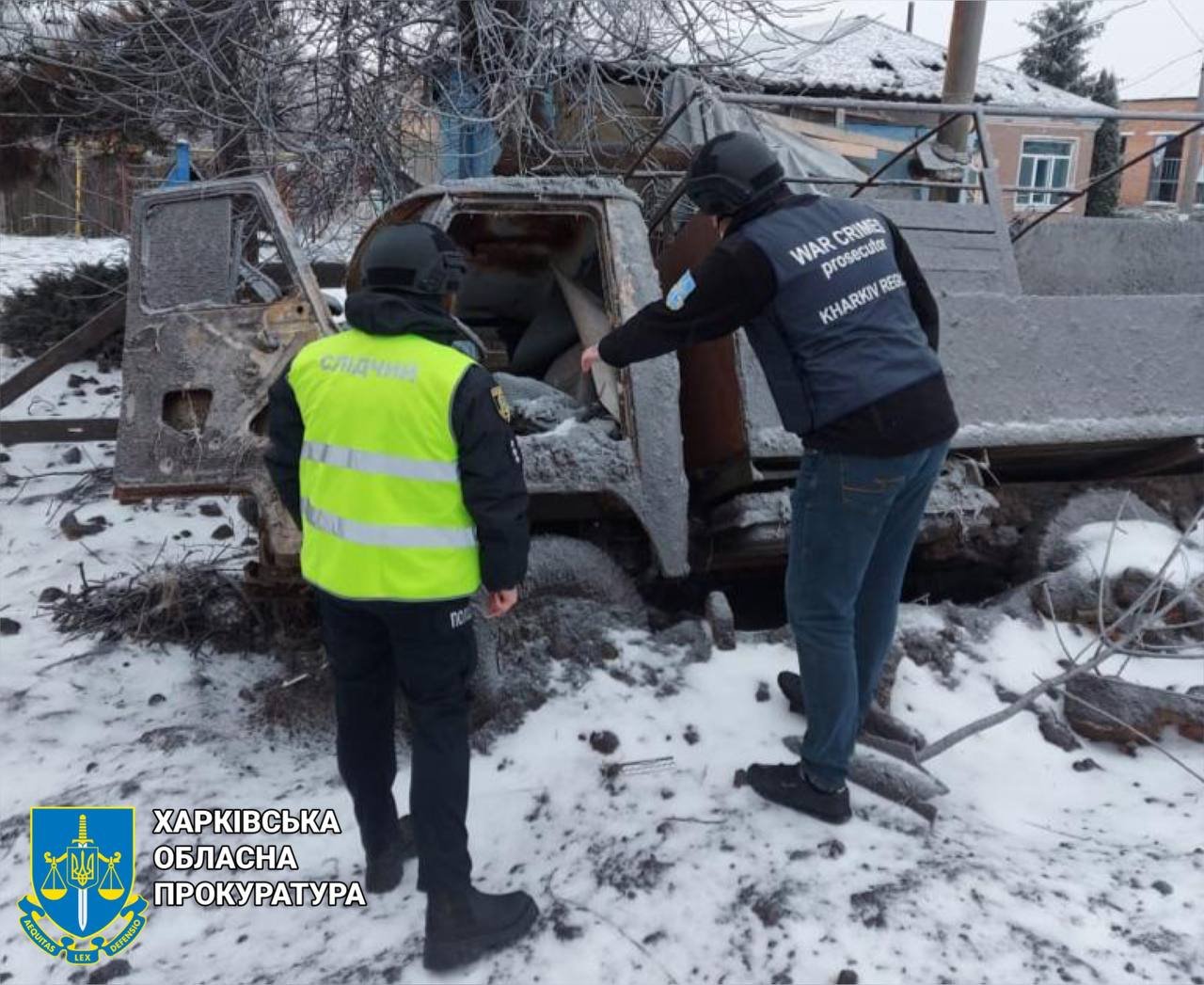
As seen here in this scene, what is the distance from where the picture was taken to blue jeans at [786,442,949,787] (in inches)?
99.6

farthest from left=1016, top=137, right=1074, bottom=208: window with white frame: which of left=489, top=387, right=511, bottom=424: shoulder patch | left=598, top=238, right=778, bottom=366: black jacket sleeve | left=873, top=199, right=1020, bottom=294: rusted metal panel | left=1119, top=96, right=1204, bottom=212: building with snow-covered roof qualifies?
left=489, top=387, right=511, bottom=424: shoulder patch

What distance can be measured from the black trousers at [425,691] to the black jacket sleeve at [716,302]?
0.90m

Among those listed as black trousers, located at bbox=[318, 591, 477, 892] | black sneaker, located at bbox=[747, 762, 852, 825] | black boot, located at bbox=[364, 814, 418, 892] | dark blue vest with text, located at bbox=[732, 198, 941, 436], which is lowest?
black boot, located at bbox=[364, 814, 418, 892]

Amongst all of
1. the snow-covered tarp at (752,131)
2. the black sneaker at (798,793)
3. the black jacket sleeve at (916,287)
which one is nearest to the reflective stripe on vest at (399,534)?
the black sneaker at (798,793)

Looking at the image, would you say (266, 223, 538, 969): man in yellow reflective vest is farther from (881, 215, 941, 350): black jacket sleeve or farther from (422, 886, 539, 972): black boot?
(881, 215, 941, 350): black jacket sleeve

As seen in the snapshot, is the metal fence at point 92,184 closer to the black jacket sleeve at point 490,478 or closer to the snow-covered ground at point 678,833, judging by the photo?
the snow-covered ground at point 678,833

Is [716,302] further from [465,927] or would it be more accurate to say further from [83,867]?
[83,867]

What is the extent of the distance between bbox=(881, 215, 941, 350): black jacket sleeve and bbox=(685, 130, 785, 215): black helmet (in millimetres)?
393

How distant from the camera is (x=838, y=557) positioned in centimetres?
257

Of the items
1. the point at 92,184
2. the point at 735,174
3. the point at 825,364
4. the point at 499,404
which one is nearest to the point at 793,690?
the point at 825,364

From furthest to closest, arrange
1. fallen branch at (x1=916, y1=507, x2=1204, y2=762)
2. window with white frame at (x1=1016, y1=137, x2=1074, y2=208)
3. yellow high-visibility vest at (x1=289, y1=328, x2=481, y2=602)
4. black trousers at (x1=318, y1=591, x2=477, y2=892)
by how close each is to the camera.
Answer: window with white frame at (x1=1016, y1=137, x2=1074, y2=208), fallen branch at (x1=916, y1=507, x2=1204, y2=762), black trousers at (x1=318, y1=591, x2=477, y2=892), yellow high-visibility vest at (x1=289, y1=328, x2=481, y2=602)

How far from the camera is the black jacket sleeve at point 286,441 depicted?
237 cm

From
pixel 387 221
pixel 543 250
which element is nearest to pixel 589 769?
pixel 387 221

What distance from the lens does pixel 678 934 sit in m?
2.32
